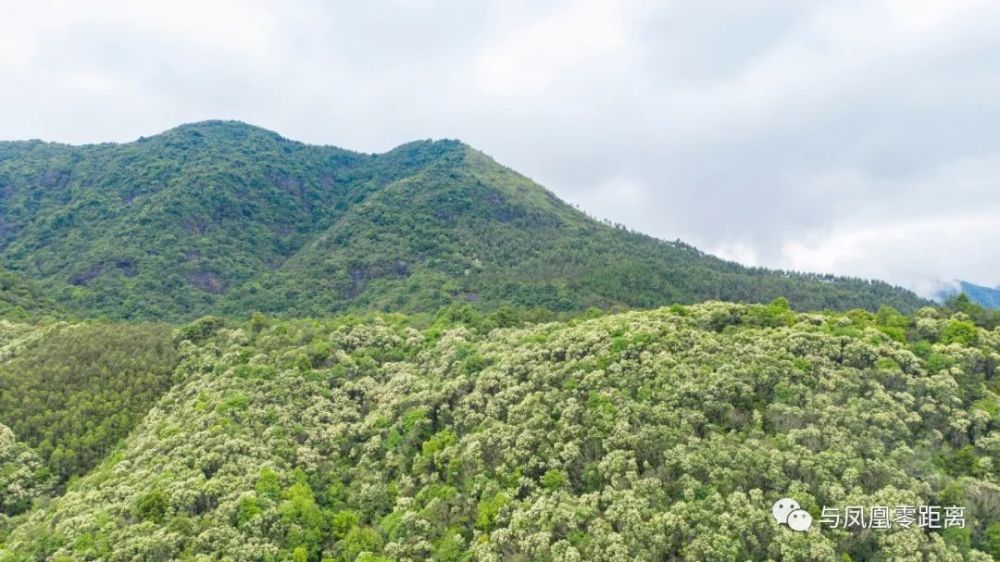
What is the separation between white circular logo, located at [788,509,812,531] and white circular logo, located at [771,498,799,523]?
206 mm

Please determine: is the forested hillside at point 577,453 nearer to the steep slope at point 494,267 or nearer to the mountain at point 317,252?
the mountain at point 317,252

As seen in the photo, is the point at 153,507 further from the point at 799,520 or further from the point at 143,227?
the point at 143,227

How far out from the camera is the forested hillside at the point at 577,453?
34.7m

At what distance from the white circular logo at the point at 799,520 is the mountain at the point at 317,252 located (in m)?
80.0

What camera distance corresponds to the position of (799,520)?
3288 cm

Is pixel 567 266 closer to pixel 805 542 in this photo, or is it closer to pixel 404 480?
pixel 404 480

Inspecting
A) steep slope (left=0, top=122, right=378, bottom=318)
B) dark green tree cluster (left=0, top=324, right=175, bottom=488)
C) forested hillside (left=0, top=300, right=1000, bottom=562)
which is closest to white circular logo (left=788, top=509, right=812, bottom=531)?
forested hillside (left=0, top=300, right=1000, bottom=562)

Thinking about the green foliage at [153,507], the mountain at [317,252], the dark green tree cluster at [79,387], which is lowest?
the green foliage at [153,507]

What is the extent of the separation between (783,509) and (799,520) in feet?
2.92

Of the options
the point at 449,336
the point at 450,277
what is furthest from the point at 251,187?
the point at 449,336

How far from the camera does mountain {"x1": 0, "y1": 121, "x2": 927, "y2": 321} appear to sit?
127 metres

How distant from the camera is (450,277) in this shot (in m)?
139

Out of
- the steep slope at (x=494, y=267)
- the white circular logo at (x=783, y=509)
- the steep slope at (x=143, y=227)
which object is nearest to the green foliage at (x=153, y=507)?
the white circular logo at (x=783, y=509)

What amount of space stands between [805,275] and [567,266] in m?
78.6
